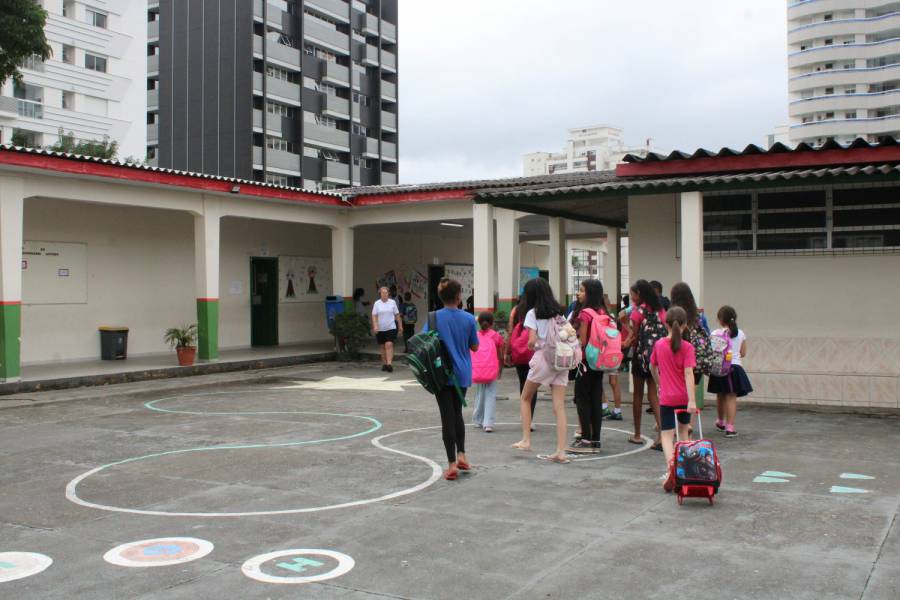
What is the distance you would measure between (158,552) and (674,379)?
4.18 meters

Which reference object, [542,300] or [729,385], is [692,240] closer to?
[729,385]

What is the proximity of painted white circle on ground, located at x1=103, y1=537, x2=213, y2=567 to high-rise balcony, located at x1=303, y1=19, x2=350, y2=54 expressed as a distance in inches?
2338

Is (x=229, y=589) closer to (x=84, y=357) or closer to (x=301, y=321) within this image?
(x=84, y=357)

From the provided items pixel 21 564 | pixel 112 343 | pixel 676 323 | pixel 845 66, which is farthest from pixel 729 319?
pixel 845 66

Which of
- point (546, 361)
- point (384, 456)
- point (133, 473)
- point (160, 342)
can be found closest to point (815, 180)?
point (546, 361)

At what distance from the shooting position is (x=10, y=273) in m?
13.6

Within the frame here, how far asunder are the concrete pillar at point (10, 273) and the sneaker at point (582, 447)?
9.75m

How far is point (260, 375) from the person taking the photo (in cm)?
1666

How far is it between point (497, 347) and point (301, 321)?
1325cm

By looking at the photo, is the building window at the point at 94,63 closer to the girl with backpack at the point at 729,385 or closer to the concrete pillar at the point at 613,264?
the concrete pillar at the point at 613,264

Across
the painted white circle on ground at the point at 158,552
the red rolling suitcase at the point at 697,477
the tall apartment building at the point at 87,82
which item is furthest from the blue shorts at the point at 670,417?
the tall apartment building at the point at 87,82

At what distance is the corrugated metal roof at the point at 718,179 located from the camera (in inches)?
430

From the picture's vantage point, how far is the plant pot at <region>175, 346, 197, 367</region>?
1667cm

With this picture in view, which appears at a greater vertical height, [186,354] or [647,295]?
[647,295]
